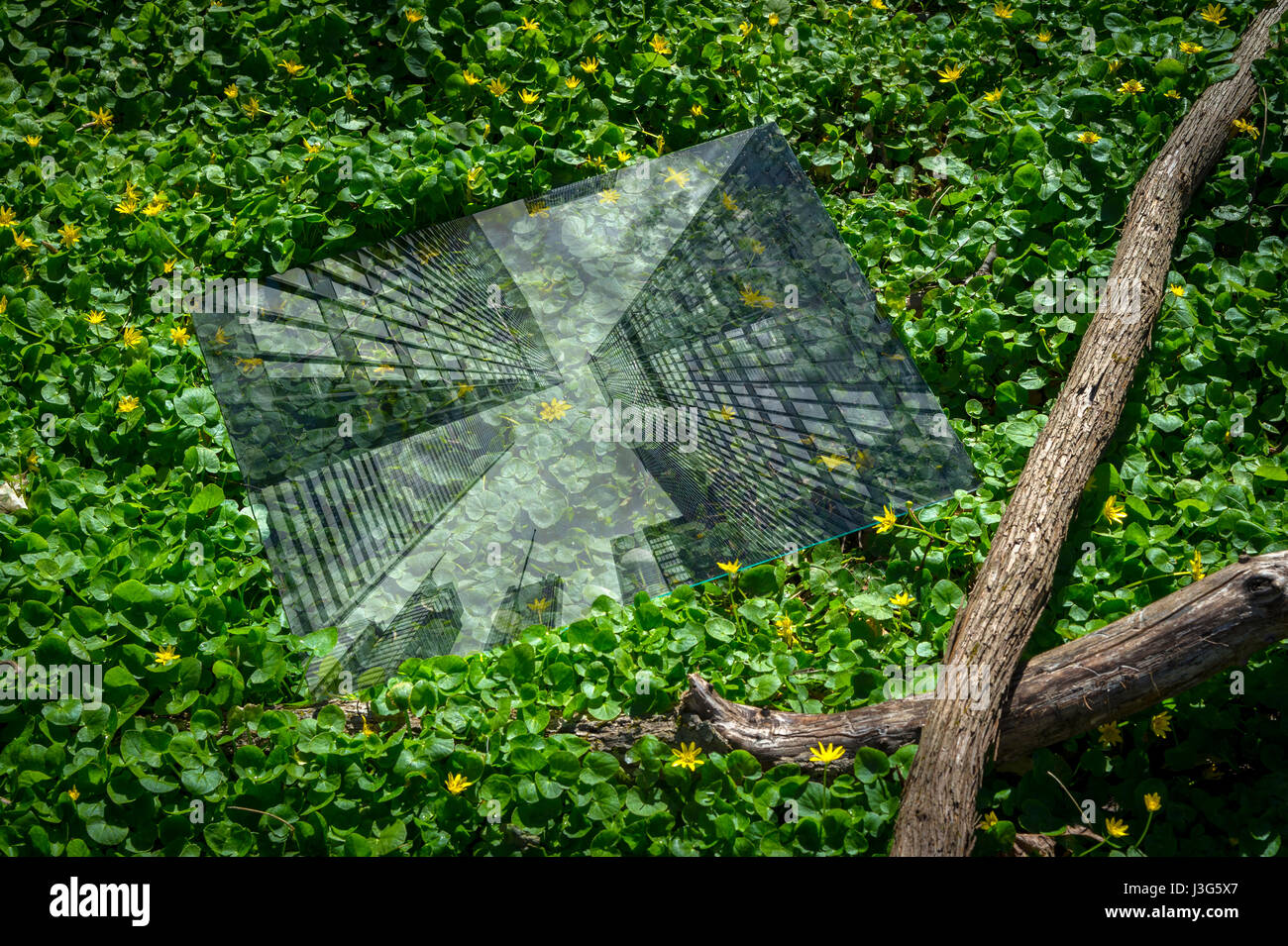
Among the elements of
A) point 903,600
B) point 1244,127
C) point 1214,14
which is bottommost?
point 903,600

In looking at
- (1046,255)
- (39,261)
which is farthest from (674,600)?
(39,261)

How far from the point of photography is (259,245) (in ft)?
9.52

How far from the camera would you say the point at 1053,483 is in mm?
2213

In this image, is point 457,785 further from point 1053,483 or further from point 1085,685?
point 1053,483

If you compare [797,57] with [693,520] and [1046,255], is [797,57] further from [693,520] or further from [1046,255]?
[693,520]

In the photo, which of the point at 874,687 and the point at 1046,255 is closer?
the point at 874,687

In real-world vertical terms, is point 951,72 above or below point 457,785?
above

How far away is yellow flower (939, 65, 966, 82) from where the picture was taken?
335cm

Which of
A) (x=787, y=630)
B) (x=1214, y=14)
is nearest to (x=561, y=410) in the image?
(x=787, y=630)

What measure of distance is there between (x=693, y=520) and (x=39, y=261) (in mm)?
2224

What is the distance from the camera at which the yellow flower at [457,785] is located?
1918 millimetres

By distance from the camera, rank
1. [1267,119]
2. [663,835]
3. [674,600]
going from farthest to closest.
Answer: [1267,119], [674,600], [663,835]

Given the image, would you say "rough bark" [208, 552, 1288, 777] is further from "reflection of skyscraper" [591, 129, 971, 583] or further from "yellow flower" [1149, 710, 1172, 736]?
"reflection of skyscraper" [591, 129, 971, 583]

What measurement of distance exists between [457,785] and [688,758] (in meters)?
0.47
